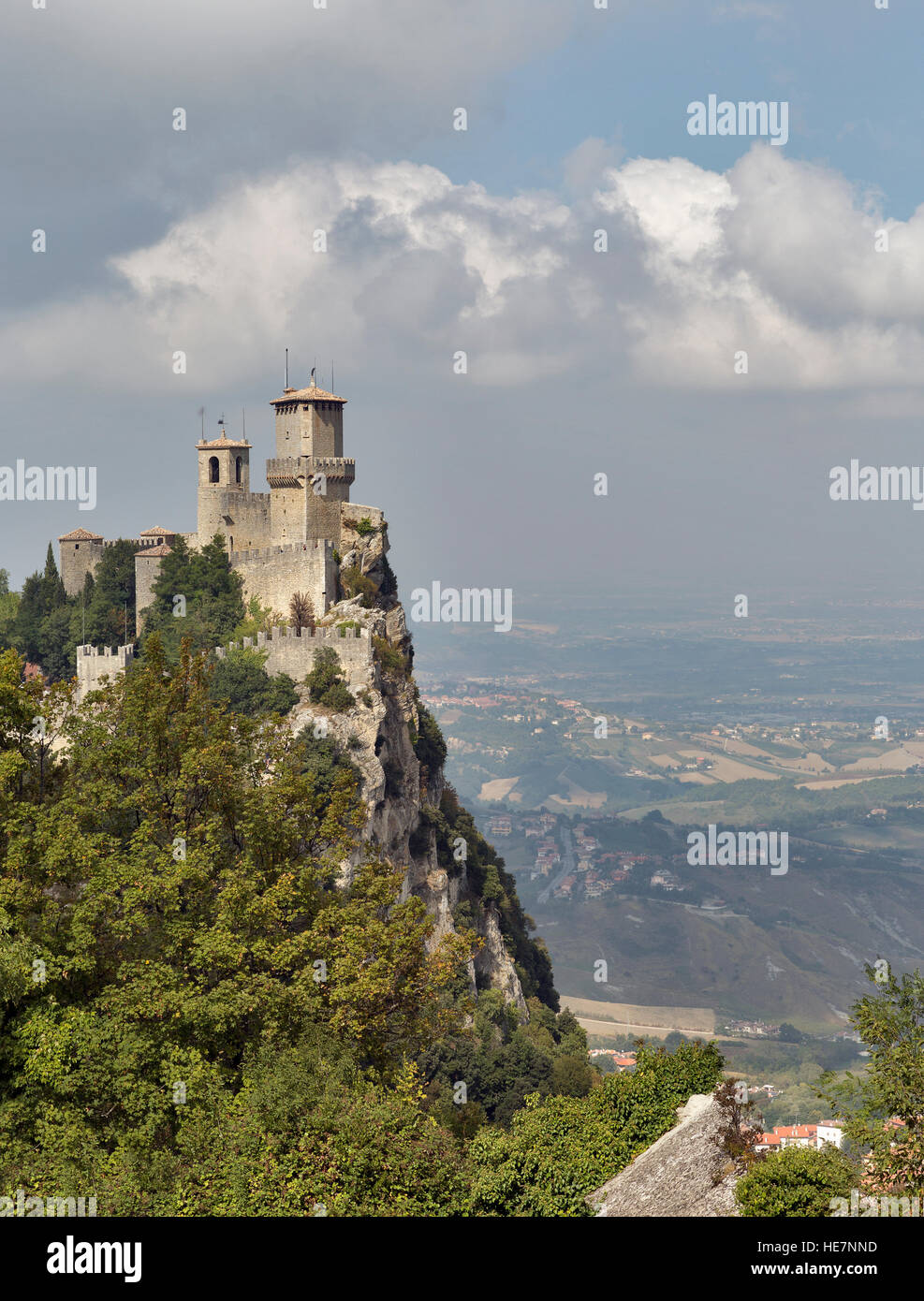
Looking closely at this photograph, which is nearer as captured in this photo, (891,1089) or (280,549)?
(891,1089)

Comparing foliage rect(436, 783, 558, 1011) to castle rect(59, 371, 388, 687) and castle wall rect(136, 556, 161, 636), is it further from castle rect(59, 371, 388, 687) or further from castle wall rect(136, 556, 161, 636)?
castle wall rect(136, 556, 161, 636)

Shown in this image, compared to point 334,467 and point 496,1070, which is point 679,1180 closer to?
point 496,1070

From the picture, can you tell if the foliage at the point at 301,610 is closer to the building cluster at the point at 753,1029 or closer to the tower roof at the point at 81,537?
the tower roof at the point at 81,537

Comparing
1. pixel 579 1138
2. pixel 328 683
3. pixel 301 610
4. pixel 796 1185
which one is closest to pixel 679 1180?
pixel 579 1138

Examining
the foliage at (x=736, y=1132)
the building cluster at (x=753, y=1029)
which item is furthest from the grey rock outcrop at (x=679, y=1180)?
the building cluster at (x=753, y=1029)

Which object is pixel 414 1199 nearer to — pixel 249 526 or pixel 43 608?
pixel 249 526

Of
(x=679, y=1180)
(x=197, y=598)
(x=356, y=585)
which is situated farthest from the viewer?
(x=356, y=585)
